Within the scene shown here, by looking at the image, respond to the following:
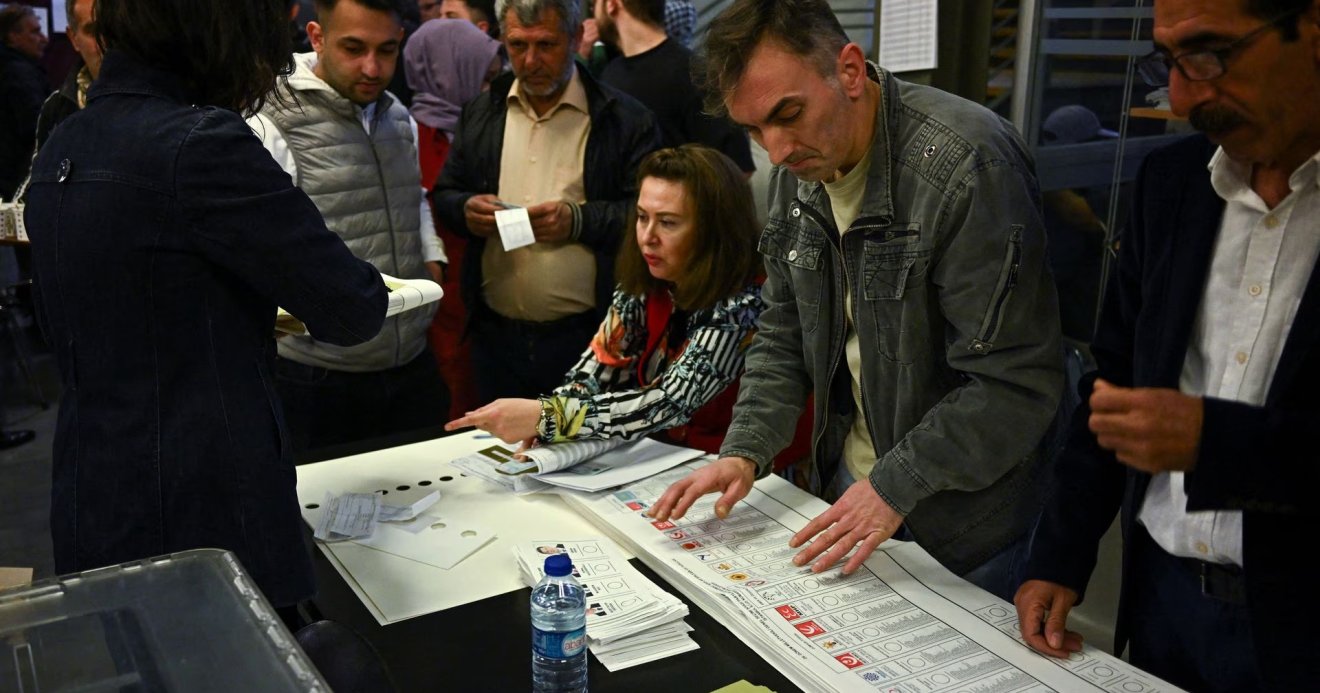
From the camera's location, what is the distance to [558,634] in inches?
46.4

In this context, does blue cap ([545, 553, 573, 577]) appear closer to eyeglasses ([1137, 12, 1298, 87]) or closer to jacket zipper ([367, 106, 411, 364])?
eyeglasses ([1137, 12, 1298, 87])

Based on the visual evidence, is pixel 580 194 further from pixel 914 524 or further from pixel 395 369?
pixel 914 524

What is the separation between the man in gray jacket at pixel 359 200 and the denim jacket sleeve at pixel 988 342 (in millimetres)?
1368

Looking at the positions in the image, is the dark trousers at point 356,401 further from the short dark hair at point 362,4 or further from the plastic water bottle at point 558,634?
the plastic water bottle at point 558,634

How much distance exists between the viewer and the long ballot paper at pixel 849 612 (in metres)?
1.22

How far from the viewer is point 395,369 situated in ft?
8.63

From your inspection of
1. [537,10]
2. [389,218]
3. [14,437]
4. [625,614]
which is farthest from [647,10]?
[14,437]

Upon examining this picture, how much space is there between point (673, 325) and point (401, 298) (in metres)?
0.80

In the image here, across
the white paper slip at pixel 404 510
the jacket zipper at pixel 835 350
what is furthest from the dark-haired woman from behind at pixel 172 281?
the jacket zipper at pixel 835 350

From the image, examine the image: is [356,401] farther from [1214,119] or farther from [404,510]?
[1214,119]

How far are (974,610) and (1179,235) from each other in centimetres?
55

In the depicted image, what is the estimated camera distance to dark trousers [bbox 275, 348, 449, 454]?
2492mm

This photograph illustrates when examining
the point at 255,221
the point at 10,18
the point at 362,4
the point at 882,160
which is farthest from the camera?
the point at 10,18

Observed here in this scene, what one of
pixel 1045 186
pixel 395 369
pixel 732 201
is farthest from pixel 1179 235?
pixel 395 369
